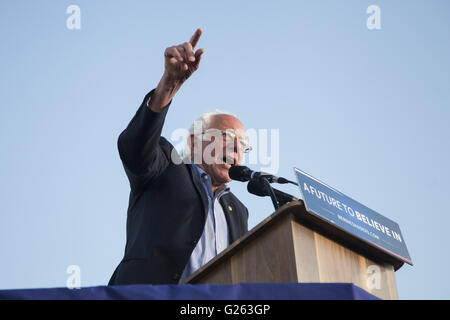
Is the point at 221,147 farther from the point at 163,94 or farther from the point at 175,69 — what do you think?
the point at 175,69

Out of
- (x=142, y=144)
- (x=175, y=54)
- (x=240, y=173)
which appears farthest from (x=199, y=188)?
(x=175, y=54)

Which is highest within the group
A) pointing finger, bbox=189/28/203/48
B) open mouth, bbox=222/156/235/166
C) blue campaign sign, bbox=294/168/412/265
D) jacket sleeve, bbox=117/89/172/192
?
pointing finger, bbox=189/28/203/48

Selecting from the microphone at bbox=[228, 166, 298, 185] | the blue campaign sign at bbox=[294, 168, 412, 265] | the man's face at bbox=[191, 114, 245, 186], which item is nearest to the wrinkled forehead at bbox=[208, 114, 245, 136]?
the man's face at bbox=[191, 114, 245, 186]

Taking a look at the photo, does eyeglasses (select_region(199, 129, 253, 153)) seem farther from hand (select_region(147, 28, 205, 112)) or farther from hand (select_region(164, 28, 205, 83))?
hand (select_region(164, 28, 205, 83))

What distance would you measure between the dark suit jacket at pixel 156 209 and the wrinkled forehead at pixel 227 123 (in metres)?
0.55

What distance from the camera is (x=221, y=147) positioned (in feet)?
12.8

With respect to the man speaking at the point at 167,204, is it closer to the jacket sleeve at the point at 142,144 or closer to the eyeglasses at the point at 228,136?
the jacket sleeve at the point at 142,144

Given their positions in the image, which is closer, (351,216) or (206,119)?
(351,216)

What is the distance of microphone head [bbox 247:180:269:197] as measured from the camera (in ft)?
9.82

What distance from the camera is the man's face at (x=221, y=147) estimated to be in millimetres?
3791

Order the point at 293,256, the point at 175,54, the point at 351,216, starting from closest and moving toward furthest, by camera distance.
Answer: the point at 293,256 < the point at 351,216 < the point at 175,54

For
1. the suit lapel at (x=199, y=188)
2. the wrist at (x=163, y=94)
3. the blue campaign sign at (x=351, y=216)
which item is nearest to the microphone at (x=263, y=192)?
the suit lapel at (x=199, y=188)

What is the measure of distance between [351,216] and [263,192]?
64 centimetres
